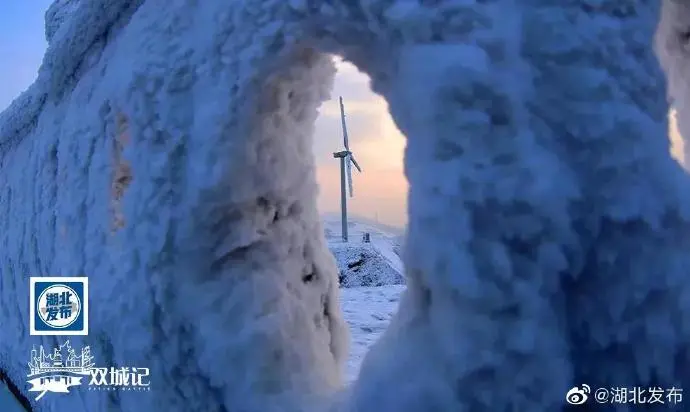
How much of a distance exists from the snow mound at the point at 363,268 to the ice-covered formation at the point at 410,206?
689cm

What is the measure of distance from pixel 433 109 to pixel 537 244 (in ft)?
0.64

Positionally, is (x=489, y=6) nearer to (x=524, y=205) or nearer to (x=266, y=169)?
(x=524, y=205)

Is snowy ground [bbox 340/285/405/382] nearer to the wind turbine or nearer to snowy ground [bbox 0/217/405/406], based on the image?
snowy ground [bbox 0/217/405/406]

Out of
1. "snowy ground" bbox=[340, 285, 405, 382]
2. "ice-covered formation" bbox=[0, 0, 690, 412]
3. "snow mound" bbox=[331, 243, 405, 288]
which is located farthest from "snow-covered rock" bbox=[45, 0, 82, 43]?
"snow mound" bbox=[331, 243, 405, 288]

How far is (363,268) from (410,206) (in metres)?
7.90

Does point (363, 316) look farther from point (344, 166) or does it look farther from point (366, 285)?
point (344, 166)

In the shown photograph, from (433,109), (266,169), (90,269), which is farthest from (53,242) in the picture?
(433,109)

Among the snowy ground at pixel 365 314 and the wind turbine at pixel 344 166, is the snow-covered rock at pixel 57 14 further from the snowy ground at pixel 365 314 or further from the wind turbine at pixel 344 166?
the wind turbine at pixel 344 166

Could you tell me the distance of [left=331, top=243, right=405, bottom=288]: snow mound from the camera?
26.8ft

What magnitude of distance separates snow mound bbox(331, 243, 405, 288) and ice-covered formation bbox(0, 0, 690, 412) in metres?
6.89

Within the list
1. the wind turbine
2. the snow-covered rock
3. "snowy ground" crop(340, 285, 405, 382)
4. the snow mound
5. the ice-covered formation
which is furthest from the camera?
the wind turbine

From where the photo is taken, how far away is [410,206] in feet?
2.35

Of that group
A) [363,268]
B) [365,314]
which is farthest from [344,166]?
[365,314]

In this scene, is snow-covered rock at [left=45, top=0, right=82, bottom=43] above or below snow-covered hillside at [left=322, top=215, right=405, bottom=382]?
above
